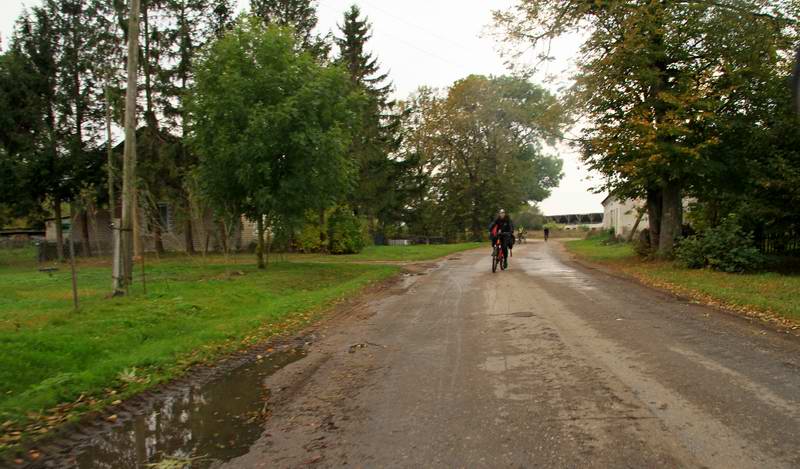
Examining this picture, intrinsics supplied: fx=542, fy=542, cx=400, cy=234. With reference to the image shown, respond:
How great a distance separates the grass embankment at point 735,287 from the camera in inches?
362

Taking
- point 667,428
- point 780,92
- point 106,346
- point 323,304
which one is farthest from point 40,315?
point 780,92

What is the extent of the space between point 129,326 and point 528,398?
6.13 m

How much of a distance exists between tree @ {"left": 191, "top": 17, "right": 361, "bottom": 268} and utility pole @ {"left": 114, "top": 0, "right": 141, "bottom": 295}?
365cm

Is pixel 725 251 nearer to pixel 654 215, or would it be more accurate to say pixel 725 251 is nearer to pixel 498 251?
pixel 654 215

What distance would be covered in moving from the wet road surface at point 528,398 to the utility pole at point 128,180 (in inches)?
210

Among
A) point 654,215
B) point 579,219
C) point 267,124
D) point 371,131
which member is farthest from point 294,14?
point 579,219

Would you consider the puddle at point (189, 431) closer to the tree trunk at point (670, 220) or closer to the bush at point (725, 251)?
the bush at point (725, 251)

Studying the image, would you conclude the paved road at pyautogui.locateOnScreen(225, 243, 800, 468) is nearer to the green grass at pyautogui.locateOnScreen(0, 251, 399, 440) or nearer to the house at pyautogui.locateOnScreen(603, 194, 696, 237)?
the green grass at pyautogui.locateOnScreen(0, 251, 399, 440)

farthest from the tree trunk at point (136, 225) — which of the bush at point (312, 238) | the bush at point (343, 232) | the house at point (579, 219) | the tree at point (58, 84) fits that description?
the house at point (579, 219)

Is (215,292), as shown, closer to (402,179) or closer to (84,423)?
(84,423)

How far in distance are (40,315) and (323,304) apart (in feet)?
16.1

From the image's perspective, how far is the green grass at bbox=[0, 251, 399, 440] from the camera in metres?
5.48

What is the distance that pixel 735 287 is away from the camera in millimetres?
11695

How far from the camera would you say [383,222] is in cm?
4466
